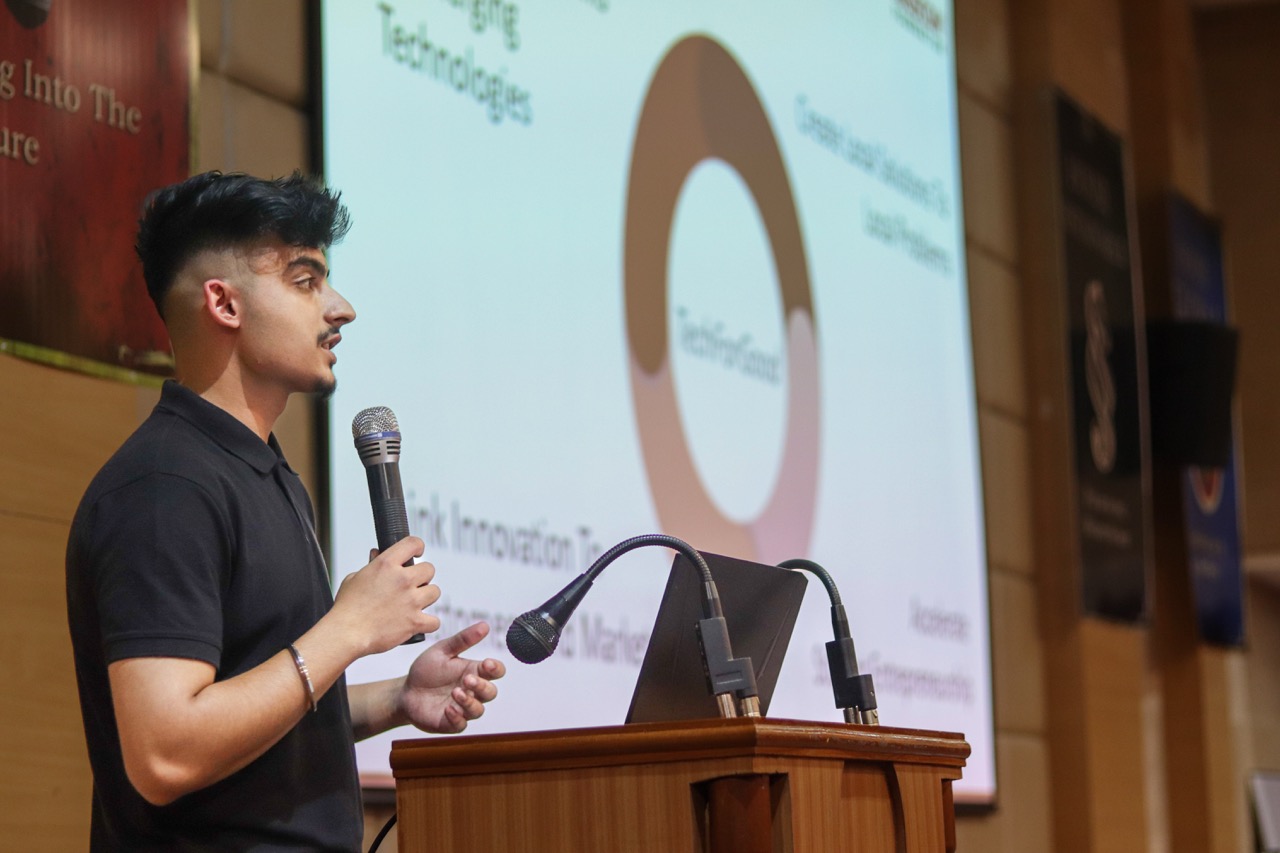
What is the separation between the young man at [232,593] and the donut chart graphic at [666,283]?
173 cm

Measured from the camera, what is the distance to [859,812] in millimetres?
1569

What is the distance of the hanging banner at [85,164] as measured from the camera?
7.30 feet

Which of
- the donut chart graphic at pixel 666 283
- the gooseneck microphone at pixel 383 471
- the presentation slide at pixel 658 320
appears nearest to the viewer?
the gooseneck microphone at pixel 383 471

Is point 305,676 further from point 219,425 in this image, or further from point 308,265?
point 308,265

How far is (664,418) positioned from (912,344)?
1425 millimetres

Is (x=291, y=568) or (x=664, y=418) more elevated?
(x=664, y=418)

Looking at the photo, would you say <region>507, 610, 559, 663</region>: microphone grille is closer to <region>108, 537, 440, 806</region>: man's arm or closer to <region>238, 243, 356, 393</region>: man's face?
<region>108, 537, 440, 806</region>: man's arm

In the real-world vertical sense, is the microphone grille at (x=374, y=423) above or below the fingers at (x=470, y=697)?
above

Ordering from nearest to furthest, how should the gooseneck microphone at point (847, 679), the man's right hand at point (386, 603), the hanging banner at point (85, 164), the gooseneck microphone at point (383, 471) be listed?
1. the man's right hand at point (386, 603)
2. the gooseneck microphone at point (383, 471)
3. the gooseneck microphone at point (847, 679)
4. the hanging banner at point (85, 164)

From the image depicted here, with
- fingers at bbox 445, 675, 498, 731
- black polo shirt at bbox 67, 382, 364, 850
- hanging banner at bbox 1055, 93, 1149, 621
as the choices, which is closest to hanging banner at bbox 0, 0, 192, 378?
black polo shirt at bbox 67, 382, 364, 850

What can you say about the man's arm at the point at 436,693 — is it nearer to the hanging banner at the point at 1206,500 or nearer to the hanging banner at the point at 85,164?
the hanging banner at the point at 85,164

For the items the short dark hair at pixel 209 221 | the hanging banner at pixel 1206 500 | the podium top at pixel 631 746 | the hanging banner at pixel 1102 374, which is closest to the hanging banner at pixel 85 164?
the short dark hair at pixel 209 221

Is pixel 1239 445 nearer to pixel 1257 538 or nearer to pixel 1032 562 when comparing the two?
pixel 1257 538

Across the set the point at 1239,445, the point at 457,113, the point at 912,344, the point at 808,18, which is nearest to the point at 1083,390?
the point at 912,344
